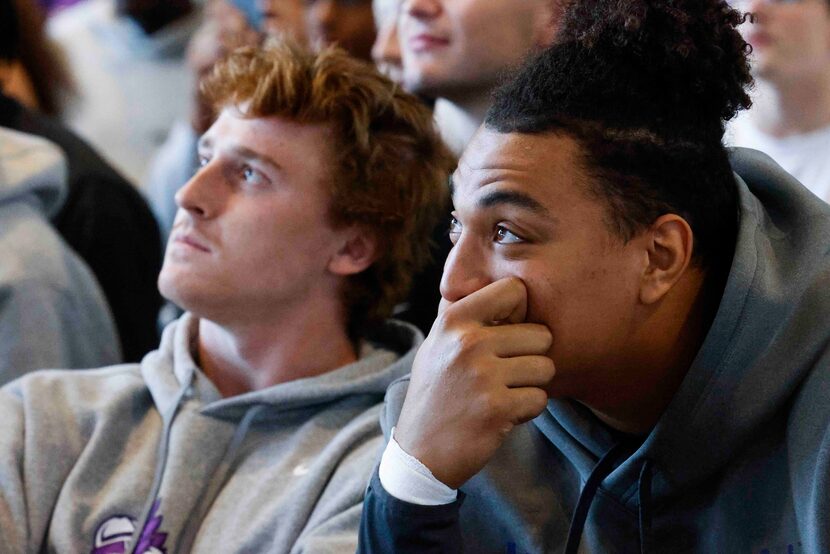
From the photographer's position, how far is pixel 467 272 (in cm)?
135

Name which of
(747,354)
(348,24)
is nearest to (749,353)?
(747,354)

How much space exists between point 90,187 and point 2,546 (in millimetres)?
1069

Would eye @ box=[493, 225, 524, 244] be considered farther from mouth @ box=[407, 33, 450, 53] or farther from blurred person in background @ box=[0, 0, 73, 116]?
blurred person in background @ box=[0, 0, 73, 116]

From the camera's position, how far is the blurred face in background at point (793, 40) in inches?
102

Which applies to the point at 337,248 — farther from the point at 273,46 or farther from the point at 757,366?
the point at 757,366

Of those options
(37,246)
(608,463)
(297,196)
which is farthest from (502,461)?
(37,246)

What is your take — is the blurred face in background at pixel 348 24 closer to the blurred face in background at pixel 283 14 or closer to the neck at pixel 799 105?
the blurred face in background at pixel 283 14

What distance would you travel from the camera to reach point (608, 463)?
1.39 meters

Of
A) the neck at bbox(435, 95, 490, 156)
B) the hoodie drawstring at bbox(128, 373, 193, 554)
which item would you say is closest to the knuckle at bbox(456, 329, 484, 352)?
the hoodie drawstring at bbox(128, 373, 193, 554)

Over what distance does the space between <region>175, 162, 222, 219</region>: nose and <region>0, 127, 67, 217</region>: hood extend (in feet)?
1.69

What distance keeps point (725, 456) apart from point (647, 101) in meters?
0.39

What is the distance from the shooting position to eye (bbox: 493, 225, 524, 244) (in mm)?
1320

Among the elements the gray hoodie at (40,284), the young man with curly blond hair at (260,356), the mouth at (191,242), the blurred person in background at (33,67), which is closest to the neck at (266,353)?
the young man with curly blond hair at (260,356)

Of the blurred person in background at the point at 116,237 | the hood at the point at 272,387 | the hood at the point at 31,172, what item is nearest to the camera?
the hood at the point at 272,387
